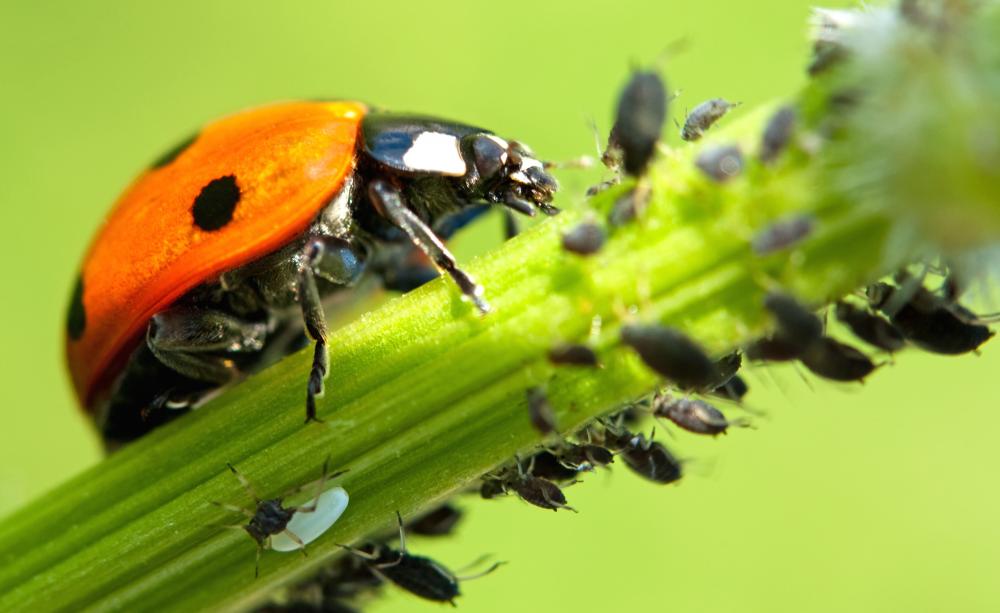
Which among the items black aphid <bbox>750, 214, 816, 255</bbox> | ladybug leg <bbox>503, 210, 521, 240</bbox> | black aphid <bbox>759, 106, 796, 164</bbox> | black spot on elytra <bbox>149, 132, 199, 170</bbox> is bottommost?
ladybug leg <bbox>503, 210, 521, 240</bbox>

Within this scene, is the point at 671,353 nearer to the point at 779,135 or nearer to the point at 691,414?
the point at 779,135

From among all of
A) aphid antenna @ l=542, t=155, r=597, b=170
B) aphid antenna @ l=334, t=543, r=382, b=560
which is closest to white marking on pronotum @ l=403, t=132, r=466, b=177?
aphid antenna @ l=542, t=155, r=597, b=170

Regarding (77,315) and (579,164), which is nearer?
(579,164)

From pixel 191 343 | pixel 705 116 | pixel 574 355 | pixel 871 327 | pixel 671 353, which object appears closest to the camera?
pixel 671 353

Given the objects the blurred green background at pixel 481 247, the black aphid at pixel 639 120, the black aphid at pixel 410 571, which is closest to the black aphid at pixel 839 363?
the black aphid at pixel 639 120

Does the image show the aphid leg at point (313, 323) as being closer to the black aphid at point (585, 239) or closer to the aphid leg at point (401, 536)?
the aphid leg at point (401, 536)

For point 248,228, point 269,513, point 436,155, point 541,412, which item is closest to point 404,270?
point 436,155

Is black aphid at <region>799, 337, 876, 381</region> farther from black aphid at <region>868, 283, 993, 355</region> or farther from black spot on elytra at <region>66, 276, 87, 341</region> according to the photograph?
black spot on elytra at <region>66, 276, 87, 341</region>
